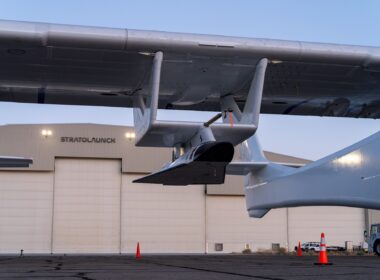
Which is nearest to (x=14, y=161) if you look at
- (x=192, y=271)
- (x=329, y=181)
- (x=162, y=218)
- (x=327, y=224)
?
(x=329, y=181)

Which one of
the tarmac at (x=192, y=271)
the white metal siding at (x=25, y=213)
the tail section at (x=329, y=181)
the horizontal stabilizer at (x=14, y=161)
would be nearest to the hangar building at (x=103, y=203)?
the white metal siding at (x=25, y=213)

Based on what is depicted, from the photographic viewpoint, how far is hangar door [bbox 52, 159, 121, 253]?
31.4m

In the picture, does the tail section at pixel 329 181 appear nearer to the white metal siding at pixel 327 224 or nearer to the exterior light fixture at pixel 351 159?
the exterior light fixture at pixel 351 159

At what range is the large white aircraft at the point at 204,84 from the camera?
37.0ft

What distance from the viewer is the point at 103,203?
32094 mm

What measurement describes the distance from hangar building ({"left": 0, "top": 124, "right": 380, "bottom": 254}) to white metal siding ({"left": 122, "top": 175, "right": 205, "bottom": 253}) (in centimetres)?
6

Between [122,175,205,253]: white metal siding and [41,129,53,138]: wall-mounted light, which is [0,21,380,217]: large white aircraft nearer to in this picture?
[41,129,53,138]: wall-mounted light

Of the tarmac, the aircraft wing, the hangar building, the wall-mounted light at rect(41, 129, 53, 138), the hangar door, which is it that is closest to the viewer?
the tarmac

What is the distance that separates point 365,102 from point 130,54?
24.1 ft

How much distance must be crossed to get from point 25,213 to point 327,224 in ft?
62.7

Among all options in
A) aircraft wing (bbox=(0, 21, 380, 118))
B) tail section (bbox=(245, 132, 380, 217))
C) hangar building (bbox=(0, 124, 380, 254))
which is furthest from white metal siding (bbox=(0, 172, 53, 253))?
aircraft wing (bbox=(0, 21, 380, 118))

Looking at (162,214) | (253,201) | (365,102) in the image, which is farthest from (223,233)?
(365,102)

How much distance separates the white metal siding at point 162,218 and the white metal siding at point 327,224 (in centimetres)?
637

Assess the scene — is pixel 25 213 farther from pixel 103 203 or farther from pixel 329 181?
pixel 329 181
